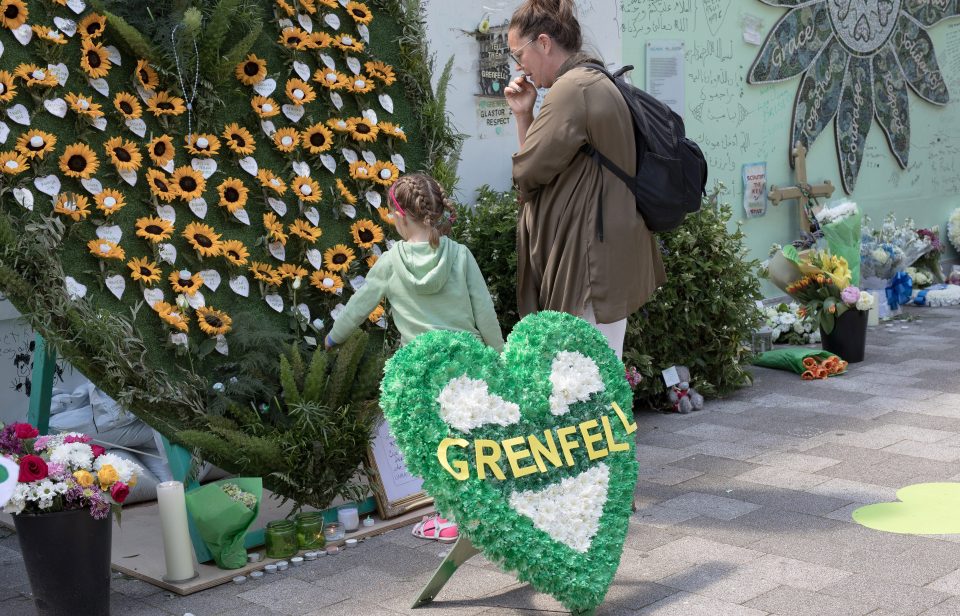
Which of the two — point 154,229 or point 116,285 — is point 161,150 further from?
point 116,285

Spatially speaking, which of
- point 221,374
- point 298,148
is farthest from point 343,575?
point 298,148

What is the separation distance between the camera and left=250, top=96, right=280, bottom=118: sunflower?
436 cm

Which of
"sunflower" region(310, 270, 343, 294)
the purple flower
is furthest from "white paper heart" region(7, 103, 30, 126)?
the purple flower

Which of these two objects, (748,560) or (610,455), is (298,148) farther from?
(748,560)

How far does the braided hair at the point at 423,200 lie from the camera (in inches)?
155

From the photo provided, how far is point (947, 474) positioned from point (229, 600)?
10.3ft

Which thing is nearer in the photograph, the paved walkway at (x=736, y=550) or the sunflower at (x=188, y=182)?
the paved walkway at (x=736, y=550)

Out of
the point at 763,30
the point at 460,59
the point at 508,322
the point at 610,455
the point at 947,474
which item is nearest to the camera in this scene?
the point at 610,455

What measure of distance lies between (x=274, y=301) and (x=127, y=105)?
3.06 ft

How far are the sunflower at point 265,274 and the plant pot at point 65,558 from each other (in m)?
1.20

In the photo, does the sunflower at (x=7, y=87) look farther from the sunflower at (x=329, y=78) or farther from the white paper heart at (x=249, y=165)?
the sunflower at (x=329, y=78)

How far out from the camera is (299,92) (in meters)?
4.48

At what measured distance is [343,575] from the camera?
3.88m

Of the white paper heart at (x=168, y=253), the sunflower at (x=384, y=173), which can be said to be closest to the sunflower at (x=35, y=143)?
the white paper heart at (x=168, y=253)
